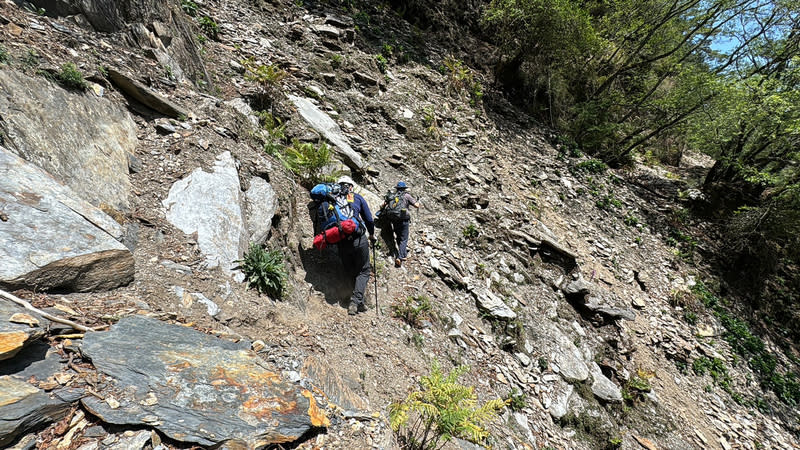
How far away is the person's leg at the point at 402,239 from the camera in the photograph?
710 cm

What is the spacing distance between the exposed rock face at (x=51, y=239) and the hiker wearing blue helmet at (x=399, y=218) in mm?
4648

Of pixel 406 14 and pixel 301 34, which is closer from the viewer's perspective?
pixel 301 34

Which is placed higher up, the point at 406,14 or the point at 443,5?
the point at 443,5

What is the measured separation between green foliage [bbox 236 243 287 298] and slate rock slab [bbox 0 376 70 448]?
2.25m

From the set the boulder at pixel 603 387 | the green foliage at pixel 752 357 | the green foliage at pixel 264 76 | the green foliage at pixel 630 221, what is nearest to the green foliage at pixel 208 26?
the green foliage at pixel 264 76

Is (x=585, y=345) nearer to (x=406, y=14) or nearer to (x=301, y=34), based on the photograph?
(x=301, y=34)

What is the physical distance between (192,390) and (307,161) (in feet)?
16.7

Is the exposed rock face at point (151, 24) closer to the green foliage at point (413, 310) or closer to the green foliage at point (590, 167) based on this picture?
the green foliage at point (413, 310)

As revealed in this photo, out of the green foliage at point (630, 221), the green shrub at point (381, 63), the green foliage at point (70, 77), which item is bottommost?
the green foliage at point (70, 77)

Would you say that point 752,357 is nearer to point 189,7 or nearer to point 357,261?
point 357,261

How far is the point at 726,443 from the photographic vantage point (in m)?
7.87

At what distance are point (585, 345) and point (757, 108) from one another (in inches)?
450

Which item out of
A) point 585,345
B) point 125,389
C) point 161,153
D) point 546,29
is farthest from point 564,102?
point 125,389

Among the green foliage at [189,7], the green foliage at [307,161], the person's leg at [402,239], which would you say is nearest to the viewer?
the green foliage at [307,161]
